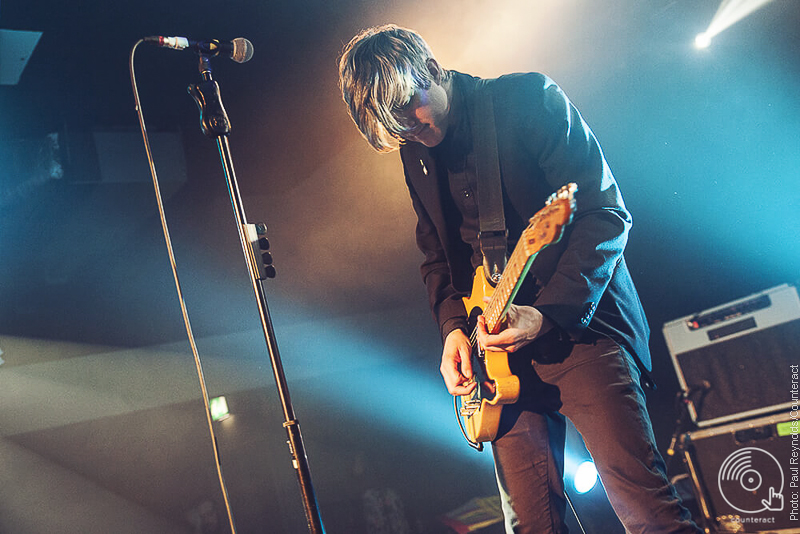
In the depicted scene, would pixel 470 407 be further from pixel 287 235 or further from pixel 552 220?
pixel 287 235

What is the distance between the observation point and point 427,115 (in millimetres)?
1770

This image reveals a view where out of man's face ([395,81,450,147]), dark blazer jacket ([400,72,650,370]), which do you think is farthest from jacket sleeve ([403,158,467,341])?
man's face ([395,81,450,147])

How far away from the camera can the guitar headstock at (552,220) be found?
4.17ft

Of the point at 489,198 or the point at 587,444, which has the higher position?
the point at 489,198

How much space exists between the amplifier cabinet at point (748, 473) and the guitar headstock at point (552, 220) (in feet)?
8.77

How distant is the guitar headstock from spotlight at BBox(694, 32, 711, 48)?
3.02 meters

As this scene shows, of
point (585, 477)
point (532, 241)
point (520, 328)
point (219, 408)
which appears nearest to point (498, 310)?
point (520, 328)

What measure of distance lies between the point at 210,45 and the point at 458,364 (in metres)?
1.40

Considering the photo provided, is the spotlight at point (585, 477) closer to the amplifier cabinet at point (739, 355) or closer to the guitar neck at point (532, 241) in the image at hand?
the guitar neck at point (532, 241)

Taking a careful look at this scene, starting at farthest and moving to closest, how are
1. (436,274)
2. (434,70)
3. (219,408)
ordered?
(219,408), (436,274), (434,70)

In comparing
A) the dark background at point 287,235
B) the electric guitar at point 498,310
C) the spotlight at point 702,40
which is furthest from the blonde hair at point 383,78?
the spotlight at point 702,40

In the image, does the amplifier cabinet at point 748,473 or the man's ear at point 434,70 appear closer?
the man's ear at point 434,70

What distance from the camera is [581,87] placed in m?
3.91

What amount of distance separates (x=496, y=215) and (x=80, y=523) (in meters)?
3.39
